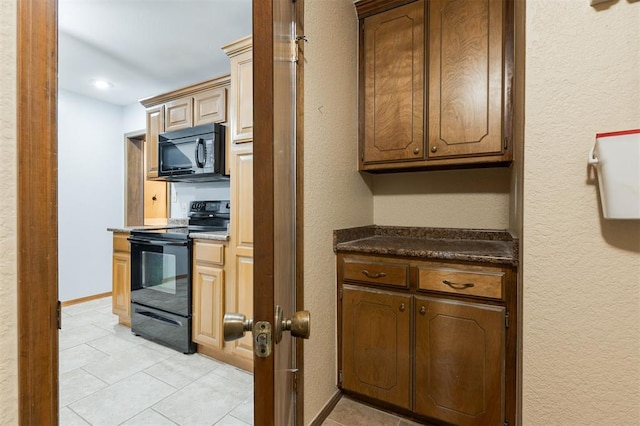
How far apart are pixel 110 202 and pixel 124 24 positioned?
2.45 m

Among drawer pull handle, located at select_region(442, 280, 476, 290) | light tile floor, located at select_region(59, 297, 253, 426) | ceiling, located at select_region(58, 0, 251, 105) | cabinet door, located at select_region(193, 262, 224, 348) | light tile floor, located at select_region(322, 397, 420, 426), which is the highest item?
ceiling, located at select_region(58, 0, 251, 105)

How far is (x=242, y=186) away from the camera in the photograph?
2023 mm

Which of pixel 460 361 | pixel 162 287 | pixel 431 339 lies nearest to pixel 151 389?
pixel 162 287

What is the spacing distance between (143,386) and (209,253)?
930 mm

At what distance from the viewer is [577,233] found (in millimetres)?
1077

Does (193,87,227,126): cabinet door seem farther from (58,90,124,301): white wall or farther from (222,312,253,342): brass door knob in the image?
(222,312,253,342): brass door knob

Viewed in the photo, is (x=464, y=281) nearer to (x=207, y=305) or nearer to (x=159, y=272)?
(x=207, y=305)

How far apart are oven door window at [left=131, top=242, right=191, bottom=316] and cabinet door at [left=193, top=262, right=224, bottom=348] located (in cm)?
8

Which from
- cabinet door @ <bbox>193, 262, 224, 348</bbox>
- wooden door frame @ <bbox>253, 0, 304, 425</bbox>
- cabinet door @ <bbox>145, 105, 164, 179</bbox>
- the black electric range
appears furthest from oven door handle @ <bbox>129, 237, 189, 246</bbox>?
wooden door frame @ <bbox>253, 0, 304, 425</bbox>

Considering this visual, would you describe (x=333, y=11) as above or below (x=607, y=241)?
above

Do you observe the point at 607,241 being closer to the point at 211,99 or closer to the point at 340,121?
the point at 340,121

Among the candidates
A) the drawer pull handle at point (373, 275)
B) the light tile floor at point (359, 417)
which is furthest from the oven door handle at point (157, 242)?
the light tile floor at point (359, 417)

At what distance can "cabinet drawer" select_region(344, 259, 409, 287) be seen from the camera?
5.11ft

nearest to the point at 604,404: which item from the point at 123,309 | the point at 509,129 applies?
the point at 509,129
